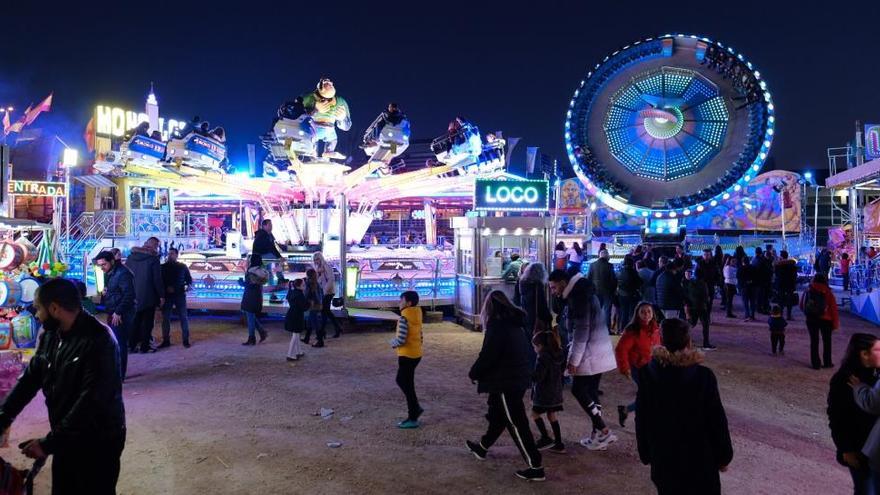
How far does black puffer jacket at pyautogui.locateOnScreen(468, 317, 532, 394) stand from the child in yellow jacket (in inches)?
56.7

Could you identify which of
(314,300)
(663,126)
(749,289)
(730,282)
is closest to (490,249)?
(314,300)

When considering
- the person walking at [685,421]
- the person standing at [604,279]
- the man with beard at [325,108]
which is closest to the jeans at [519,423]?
the person walking at [685,421]

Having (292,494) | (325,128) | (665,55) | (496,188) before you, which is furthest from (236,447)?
(665,55)

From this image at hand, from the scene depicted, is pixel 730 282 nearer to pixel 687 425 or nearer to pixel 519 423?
pixel 519 423

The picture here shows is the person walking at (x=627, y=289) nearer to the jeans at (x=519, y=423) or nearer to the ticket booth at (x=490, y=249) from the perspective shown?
the ticket booth at (x=490, y=249)

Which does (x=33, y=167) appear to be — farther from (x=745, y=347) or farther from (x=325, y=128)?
(x=745, y=347)

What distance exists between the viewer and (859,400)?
3.55 m

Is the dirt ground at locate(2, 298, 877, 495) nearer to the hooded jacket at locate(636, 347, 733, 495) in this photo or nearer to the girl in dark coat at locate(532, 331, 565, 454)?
the girl in dark coat at locate(532, 331, 565, 454)

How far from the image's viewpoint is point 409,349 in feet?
20.9

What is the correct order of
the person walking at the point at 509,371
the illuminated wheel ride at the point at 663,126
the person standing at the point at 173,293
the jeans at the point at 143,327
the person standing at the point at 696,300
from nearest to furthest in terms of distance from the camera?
the person walking at the point at 509,371
the jeans at the point at 143,327
the person standing at the point at 696,300
the person standing at the point at 173,293
the illuminated wheel ride at the point at 663,126

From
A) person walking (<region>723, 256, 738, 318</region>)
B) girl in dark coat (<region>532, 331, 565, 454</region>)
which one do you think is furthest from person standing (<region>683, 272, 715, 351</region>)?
girl in dark coat (<region>532, 331, 565, 454</region>)

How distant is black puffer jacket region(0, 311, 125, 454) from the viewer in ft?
10.4

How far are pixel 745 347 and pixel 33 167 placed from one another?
4047 centimetres

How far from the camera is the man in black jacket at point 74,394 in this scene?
3176mm
